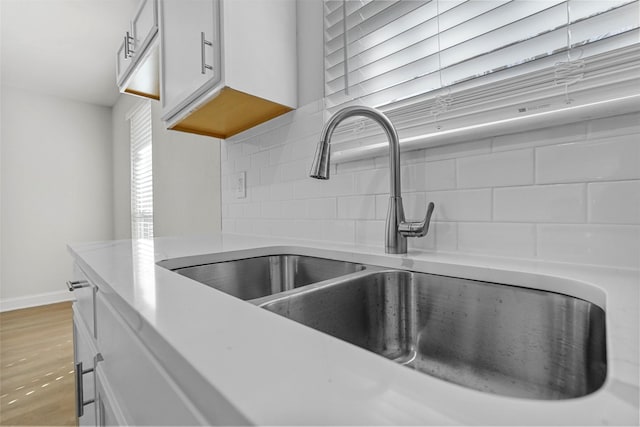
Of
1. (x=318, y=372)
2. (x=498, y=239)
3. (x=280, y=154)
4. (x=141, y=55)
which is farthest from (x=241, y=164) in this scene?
(x=318, y=372)

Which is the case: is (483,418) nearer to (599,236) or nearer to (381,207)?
(599,236)

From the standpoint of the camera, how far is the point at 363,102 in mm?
1052

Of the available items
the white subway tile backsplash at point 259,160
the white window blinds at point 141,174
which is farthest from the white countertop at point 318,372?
the white window blinds at point 141,174

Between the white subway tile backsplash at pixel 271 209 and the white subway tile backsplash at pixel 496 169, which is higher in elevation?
the white subway tile backsplash at pixel 496 169

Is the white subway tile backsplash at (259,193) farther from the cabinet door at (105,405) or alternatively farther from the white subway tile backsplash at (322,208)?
the cabinet door at (105,405)

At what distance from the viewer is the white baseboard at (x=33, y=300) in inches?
139

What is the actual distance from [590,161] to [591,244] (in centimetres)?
16

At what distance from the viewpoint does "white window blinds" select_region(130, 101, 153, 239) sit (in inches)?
119

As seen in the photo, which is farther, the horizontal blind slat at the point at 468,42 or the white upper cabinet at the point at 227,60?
the white upper cabinet at the point at 227,60

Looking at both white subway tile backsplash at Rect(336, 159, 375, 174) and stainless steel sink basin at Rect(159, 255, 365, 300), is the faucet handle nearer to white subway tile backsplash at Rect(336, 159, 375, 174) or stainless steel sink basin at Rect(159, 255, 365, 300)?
stainless steel sink basin at Rect(159, 255, 365, 300)

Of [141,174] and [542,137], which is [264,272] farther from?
[141,174]

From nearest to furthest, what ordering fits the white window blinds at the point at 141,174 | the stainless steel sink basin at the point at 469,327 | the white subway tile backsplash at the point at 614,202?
1. the stainless steel sink basin at the point at 469,327
2. the white subway tile backsplash at the point at 614,202
3. the white window blinds at the point at 141,174

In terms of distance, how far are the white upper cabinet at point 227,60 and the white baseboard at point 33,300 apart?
3287 millimetres

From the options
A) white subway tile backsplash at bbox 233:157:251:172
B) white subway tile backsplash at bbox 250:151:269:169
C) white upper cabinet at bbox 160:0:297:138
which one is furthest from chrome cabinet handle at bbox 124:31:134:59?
white subway tile backsplash at bbox 250:151:269:169
